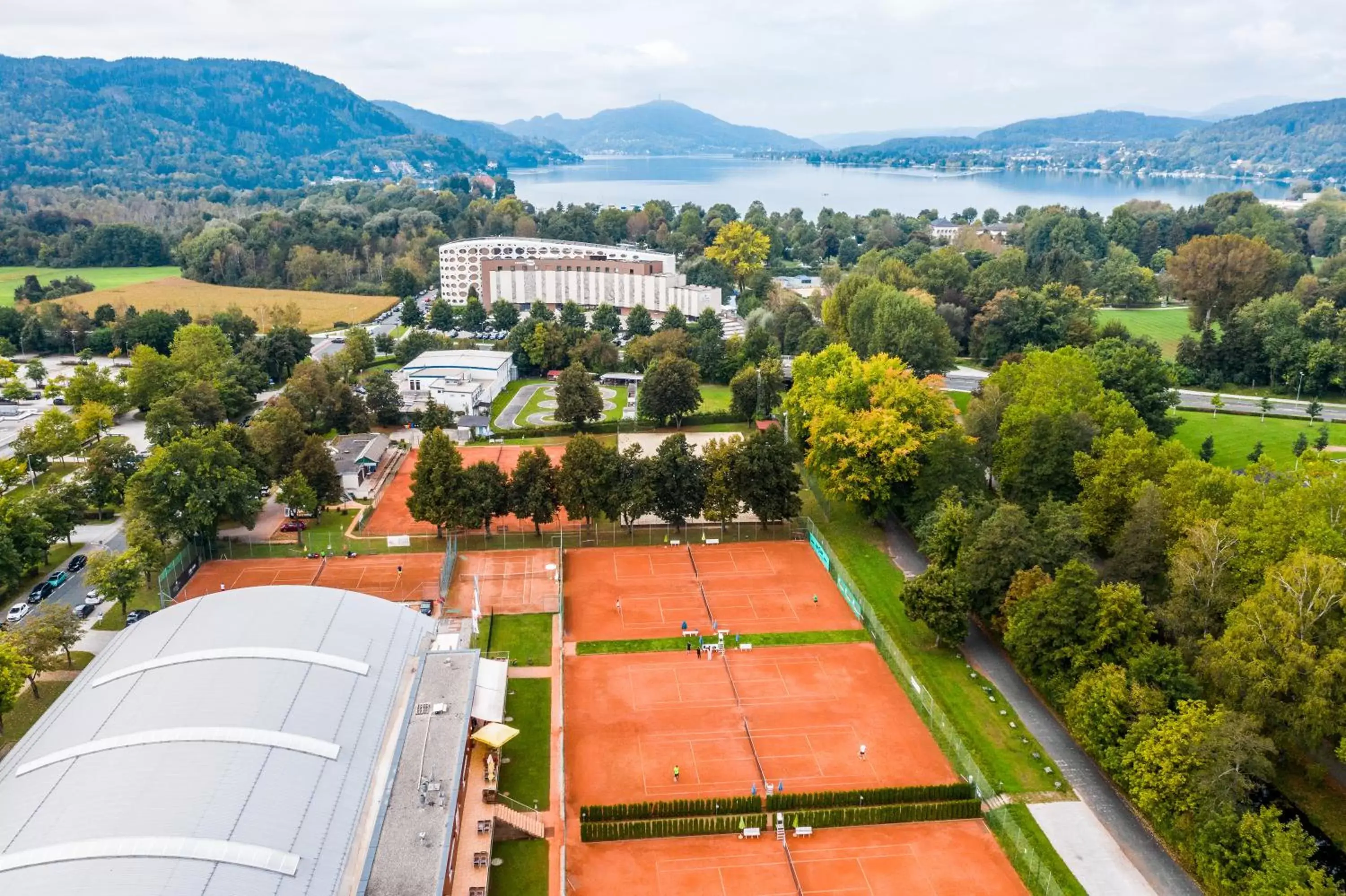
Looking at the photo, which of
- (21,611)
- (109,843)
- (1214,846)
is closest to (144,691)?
(109,843)

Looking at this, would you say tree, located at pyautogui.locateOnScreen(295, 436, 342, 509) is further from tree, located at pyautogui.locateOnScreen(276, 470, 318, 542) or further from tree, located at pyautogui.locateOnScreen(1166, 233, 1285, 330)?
tree, located at pyautogui.locateOnScreen(1166, 233, 1285, 330)

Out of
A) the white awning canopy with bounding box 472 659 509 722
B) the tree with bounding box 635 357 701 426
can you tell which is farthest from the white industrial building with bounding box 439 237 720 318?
the white awning canopy with bounding box 472 659 509 722

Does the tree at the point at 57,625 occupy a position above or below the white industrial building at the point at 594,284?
below

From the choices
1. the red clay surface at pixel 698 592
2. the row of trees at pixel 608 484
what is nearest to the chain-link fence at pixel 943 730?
the red clay surface at pixel 698 592

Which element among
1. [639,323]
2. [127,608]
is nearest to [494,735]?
[127,608]

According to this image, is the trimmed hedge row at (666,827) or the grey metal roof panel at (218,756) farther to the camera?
the trimmed hedge row at (666,827)

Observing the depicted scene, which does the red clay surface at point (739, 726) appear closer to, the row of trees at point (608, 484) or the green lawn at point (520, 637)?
the green lawn at point (520, 637)
